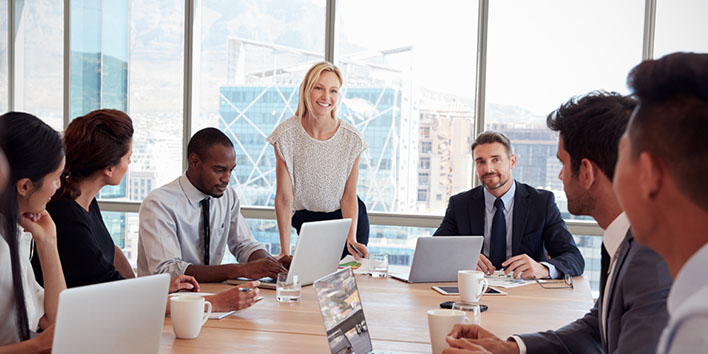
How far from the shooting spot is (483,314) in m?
2.32

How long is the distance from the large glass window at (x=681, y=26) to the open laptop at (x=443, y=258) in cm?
295

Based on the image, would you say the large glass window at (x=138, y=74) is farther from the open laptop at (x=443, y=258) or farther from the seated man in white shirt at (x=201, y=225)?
the open laptop at (x=443, y=258)

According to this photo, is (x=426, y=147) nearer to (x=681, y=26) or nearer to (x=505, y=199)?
(x=505, y=199)

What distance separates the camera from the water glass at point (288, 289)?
245cm

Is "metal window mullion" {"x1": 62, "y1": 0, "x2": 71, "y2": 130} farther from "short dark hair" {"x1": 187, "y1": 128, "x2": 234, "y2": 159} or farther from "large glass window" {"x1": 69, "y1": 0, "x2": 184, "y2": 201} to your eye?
"short dark hair" {"x1": 187, "y1": 128, "x2": 234, "y2": 159}

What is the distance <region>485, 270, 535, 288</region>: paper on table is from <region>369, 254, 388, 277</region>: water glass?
0.49 metres

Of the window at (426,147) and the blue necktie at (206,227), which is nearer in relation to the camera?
the blue necktie at (206,227)

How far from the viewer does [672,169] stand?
3.04ft

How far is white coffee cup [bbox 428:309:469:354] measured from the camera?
5.94 feet

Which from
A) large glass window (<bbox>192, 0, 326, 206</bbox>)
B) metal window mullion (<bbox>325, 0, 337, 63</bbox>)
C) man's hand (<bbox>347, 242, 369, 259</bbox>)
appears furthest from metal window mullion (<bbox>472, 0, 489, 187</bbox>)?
man's hand (<bbox>347, 242, 369, 259</bbox>)

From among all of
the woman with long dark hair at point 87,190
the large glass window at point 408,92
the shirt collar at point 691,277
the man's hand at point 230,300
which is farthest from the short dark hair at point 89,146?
the large glass window at point 408,92

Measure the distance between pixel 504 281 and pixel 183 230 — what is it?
1503 millimetres

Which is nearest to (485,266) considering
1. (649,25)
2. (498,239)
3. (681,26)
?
(498,239)

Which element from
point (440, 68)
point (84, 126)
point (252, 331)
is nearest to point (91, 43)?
point (440, 68)
